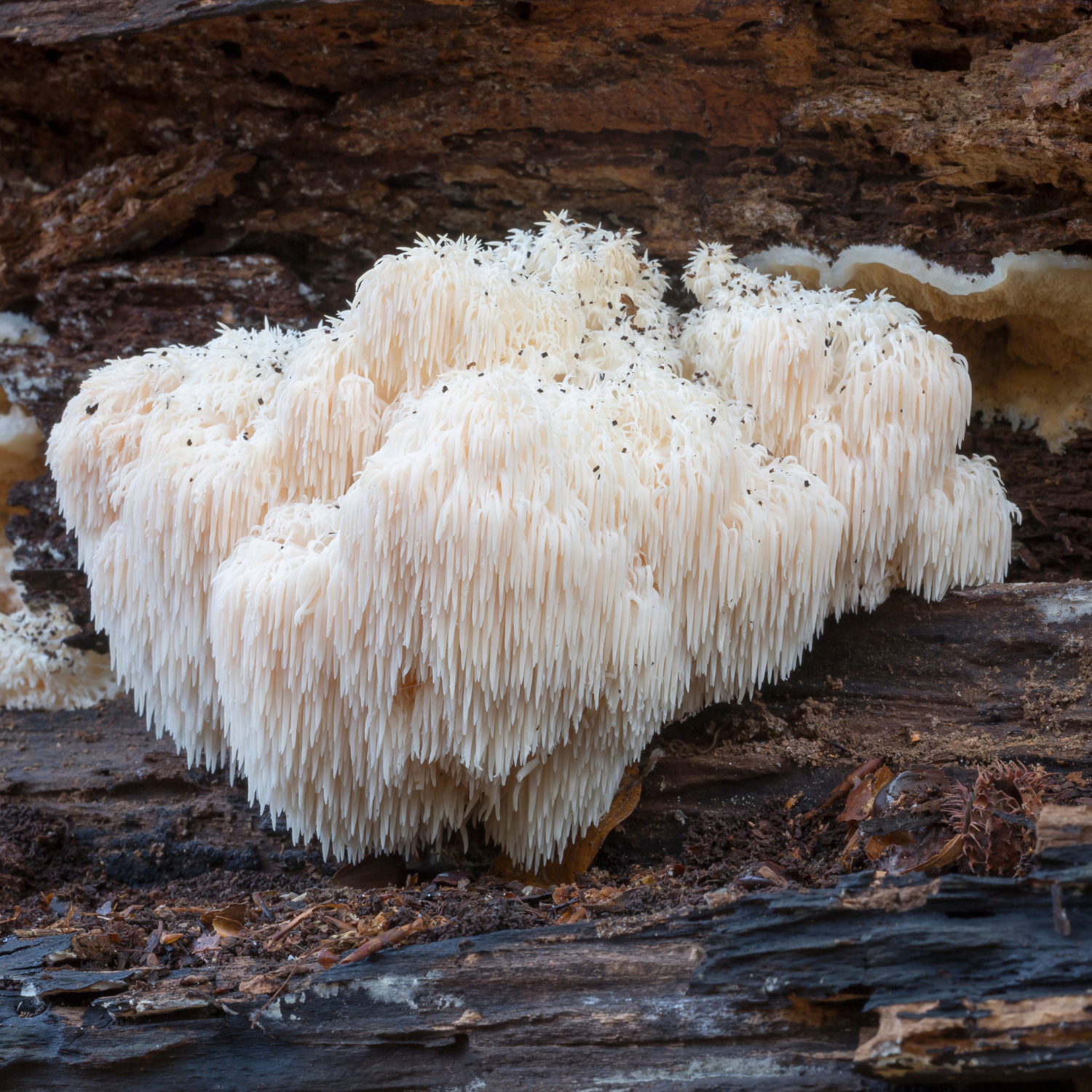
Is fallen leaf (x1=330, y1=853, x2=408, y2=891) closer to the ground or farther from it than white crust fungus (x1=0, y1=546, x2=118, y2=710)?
closer to the ground

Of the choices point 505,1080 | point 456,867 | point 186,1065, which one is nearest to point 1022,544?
point 456,867

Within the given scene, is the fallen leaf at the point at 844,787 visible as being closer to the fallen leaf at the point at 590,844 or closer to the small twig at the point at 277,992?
the fallen leaf at the point at 590,844

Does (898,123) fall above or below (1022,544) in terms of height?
above

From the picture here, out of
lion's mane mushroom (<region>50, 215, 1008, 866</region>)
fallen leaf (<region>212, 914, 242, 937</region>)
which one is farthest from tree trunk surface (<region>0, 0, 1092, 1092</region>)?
lion's mane mushroom (<region>50, 215, 1008, 866</region>)

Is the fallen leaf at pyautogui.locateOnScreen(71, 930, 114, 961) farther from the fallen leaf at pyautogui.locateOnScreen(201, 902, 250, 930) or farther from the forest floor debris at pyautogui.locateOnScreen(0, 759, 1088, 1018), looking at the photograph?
the fallen leaf at pyautogui.locateOnScreen(201, 902, 250, 930)

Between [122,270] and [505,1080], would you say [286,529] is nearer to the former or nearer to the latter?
[505,1080]

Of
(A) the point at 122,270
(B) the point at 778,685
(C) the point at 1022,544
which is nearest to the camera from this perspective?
(B) the point at 778,685

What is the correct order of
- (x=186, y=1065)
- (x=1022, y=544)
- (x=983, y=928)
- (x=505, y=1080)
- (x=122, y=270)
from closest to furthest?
(x=983, y=928) → (x=505, y=1080) → (x=186, y=1065) → (x=1022, y=544) → (x=122, y=270)

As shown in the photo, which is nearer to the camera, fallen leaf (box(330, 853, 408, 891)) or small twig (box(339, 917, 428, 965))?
small twig (box(339, 917, 428, 965))
